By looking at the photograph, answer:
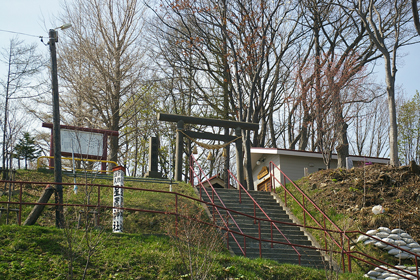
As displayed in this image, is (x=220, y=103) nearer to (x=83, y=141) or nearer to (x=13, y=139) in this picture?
(x=83, y=141)

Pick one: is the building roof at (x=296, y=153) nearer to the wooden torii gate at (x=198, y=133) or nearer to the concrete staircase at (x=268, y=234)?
the wooden torii gate at (x=198, y=133)

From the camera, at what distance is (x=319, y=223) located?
13.5 m

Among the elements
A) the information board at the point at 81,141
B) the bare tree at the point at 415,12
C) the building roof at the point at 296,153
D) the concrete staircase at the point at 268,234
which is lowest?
the concrete staircase at the point at 268,234

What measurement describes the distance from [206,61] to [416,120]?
54.4 ft

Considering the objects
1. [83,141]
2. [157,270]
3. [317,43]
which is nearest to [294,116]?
[317,43]

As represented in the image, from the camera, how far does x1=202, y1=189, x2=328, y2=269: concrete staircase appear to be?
11883 millimetres

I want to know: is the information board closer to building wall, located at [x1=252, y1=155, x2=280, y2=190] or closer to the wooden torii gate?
the wooden torii gate

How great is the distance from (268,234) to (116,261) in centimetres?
597

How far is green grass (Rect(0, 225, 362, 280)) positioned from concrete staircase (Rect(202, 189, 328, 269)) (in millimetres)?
1619

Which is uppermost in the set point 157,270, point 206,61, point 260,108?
point 206,61

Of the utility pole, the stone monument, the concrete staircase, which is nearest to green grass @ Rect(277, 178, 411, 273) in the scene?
the concrete staircase

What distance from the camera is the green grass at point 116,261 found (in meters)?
8.05

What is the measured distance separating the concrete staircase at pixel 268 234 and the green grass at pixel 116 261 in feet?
5.31

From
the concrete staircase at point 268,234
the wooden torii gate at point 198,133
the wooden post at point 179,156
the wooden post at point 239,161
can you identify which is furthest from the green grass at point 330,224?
the wooden post at point 179,156
